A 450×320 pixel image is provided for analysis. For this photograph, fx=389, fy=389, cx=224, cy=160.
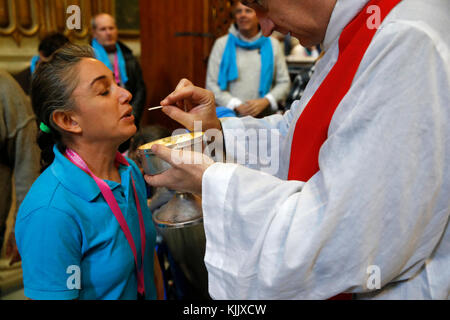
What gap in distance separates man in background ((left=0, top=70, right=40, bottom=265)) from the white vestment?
57.6 inches

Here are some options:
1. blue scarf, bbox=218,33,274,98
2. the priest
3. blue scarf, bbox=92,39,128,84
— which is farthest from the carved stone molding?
the priest

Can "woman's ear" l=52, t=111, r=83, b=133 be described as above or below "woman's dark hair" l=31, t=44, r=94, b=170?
below

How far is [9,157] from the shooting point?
80.0 inches

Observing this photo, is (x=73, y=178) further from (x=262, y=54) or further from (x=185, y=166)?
(x=262, y=54)

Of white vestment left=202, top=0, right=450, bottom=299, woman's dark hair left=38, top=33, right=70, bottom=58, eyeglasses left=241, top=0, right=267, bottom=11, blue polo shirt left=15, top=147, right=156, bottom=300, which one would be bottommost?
blue polo shirt left=15, top=147, right=156, bottom=300

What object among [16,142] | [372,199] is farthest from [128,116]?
[372,199]

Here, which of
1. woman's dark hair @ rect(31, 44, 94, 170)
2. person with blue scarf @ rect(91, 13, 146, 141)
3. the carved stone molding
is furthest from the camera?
the carved stone molding

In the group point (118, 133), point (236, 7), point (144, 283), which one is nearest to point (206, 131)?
point (118, 133)

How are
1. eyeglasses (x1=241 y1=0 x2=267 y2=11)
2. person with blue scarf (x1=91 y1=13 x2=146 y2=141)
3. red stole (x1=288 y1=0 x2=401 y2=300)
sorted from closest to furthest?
red stole (x1=288 y1=0 x2=401 y2=300) → eyeglasses (x1=241 y1=0 x2=267 y2=11) → person with blue scarf (x1=91 y1=13 x2=146 y2=141)

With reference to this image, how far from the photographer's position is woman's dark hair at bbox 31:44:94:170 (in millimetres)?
1370

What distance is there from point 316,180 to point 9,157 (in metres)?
1.74

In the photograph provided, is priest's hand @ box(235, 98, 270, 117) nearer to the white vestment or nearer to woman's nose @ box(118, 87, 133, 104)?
woman's nose @ box(118, 87, 133, 104)

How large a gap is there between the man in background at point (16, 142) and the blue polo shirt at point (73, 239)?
0.73 metres
